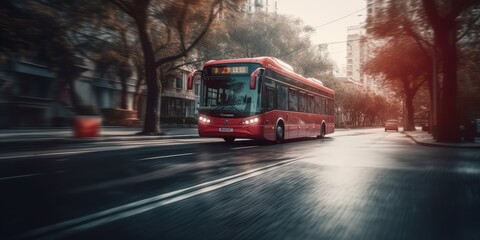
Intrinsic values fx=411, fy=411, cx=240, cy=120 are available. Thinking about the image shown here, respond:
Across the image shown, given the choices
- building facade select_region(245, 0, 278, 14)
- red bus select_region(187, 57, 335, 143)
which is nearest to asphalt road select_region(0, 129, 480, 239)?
red bus select_region(187, 57, 335, 143)

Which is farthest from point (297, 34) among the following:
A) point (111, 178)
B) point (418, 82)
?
point (111, 178)

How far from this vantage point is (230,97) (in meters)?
14.2

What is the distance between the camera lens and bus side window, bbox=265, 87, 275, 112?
47.6 ft

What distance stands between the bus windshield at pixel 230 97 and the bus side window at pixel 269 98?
1.81ft

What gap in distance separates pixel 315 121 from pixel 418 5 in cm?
743

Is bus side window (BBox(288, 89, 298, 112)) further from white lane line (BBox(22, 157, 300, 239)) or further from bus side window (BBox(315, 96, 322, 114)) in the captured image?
white lane line (BBox(22, 157, 300, 239))

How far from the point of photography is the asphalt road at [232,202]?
10.5 feet

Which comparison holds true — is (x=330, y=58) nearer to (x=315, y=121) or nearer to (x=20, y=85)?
(x=315, y=121)

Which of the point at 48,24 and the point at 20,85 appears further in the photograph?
the point at 20,85

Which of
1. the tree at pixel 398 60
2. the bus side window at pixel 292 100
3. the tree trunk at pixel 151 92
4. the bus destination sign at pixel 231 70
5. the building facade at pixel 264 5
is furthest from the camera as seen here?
the building facade at pixel 264 5

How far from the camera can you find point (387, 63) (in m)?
31.3

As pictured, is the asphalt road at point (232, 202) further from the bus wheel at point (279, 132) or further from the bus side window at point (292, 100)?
the bus side window at point (292, 100)

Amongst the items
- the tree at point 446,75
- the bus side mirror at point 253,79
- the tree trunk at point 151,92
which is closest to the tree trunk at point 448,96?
the tree at point 446,75

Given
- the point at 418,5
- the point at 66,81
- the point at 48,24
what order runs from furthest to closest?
1. the point at 66,81
2. the point at 418,5
3. the point at 48,24
